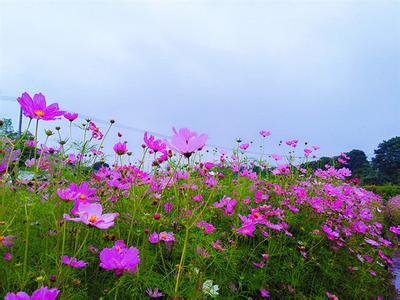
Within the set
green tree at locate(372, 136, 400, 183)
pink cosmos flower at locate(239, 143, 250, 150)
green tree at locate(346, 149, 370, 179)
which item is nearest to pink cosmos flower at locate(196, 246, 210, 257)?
pink cosmos flower at locate(239, 143, 250, 150)

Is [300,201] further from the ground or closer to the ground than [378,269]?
further from the ground

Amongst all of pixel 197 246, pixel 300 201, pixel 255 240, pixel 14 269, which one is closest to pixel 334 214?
pixel 300 201

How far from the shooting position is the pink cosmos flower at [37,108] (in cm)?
117

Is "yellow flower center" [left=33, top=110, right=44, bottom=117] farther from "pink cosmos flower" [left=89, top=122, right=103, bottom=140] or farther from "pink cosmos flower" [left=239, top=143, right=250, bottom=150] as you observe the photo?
"pink cosmos flower" [left=239, top=143, right=250, bottom=150]

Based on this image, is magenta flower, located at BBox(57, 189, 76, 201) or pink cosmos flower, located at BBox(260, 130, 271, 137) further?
pink cosmos flower, located at BBox(260, 130, 271, 137)

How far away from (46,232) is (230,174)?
248cm

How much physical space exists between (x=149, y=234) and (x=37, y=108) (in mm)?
780

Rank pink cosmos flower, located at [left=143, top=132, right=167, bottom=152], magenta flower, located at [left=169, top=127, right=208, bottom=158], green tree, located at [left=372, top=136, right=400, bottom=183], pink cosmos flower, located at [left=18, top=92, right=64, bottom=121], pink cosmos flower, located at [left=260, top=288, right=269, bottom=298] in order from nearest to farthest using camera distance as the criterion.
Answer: magenta flower, located at [left=169, top=127, right=208, bottom=158], pink cosmos flower, located at [left=18, top=92, right=64, bottom=121], pink cosmos flower, located at [left=143, top=132, right=167, bottom=152], pink cosmos flower, located at [left=260, top=288, right=269, bottom=298], green tree, located at [left=372, top=136, right=400, bottom=183]

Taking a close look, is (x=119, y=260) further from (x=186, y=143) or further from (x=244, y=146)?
(x=244, y=146)

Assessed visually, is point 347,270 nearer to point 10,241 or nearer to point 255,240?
point 255,240

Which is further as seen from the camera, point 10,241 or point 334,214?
point 334,214

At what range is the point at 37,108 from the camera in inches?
47.2

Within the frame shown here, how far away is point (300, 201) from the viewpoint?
298cm

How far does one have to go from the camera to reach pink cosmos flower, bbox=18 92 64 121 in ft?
3.83
